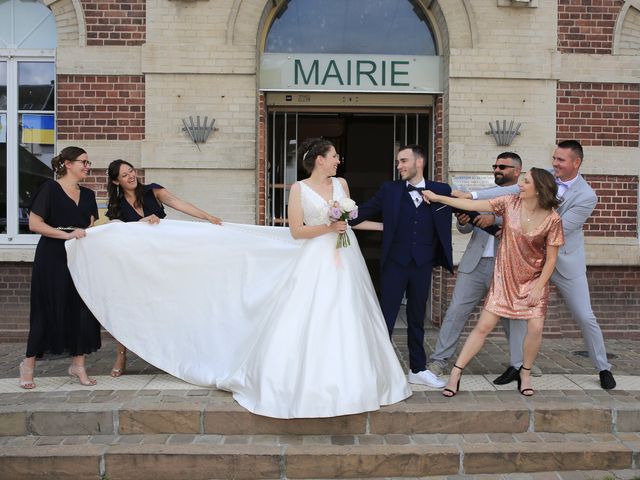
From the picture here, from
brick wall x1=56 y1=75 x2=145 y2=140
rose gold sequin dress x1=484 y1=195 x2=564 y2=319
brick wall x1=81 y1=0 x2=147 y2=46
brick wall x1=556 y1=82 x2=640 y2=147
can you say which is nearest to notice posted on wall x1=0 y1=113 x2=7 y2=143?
brick wall x1=56 y1=75 x2=145 y2=140

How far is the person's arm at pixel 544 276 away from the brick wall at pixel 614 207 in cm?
329

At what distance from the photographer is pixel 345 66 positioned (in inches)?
321

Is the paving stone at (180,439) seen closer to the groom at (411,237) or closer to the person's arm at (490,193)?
the groom at (411,237)

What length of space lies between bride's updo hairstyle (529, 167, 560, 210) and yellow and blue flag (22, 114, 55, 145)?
614 cm

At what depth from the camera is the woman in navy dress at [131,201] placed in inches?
222

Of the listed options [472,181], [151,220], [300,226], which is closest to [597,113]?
[472,181]

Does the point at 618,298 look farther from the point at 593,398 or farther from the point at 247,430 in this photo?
the point at 247,430

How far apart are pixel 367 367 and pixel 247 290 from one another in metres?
1.34

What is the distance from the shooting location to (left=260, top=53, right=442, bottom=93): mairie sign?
815cm

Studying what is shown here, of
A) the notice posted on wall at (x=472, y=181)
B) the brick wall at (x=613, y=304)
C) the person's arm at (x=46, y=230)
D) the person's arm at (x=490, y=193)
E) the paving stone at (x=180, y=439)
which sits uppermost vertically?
the notice posted on wall at (x=472, y=181)

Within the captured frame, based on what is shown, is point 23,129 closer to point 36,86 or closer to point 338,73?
point 36,86

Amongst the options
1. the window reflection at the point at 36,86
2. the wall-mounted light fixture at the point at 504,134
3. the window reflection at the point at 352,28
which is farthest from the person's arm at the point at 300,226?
the window reflection at the point at 36,86

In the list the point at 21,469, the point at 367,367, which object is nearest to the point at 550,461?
the point at 367,367

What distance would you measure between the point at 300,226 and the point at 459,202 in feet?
4.28
